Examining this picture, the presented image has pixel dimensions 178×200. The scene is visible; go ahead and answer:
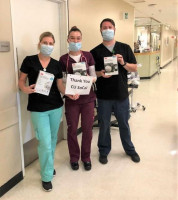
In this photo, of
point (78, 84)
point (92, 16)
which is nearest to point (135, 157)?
point (78, 84)

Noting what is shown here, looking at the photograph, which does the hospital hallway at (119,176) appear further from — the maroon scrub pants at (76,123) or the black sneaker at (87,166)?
the maroon scrub pants at (76,123)

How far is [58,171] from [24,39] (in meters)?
A: 1.53

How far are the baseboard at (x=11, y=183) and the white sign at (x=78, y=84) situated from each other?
103cm

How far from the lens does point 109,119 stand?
111 inches

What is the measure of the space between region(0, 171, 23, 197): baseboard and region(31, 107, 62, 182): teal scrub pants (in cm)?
31

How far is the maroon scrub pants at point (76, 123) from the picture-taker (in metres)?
2.54

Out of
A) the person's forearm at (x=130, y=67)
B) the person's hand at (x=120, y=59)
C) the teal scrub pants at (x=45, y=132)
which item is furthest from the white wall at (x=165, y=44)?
the teal scrub pants at (x=45, y=132)

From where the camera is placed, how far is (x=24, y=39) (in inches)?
101

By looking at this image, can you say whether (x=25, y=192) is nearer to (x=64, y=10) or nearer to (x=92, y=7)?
(x=64, y=10)

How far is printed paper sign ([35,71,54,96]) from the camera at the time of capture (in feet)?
7.02

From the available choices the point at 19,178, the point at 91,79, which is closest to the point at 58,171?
the point at 19,178

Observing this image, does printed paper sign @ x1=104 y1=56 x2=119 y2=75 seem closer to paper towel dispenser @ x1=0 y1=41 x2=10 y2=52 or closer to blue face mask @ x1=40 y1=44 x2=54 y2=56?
blue face mask @ x1=40 y1=44 x2=54 y2=56

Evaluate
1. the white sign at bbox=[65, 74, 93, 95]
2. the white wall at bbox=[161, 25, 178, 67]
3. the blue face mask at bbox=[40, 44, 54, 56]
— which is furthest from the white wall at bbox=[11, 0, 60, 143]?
the white wall at bbox=[161, 25, 178, 67]

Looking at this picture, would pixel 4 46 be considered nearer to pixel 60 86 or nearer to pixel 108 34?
pixel 60 86
